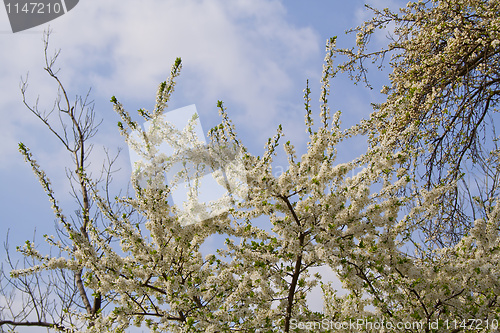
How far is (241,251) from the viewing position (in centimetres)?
500

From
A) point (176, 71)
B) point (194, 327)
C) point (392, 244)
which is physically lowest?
point (194, 327)

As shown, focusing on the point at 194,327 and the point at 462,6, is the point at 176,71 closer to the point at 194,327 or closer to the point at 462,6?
the point at 194,327

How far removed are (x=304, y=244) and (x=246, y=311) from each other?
1.08 metres

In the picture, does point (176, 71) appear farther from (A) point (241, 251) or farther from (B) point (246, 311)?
(B) point (246, 311)

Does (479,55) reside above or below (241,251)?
above

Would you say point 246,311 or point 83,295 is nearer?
point 246,311

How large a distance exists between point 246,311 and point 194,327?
2.17ft

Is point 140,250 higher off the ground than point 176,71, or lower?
lower

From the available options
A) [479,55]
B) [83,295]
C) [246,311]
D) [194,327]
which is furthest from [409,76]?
[83,295]

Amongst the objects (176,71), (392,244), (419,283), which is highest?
(176,71)

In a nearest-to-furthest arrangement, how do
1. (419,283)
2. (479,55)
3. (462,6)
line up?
(419,283)
(479,55)
(462,6)

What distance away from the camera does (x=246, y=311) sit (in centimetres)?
502

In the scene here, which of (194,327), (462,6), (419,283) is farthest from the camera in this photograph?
(462,6)

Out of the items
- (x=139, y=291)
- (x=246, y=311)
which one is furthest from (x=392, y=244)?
(x=139, y=291)
